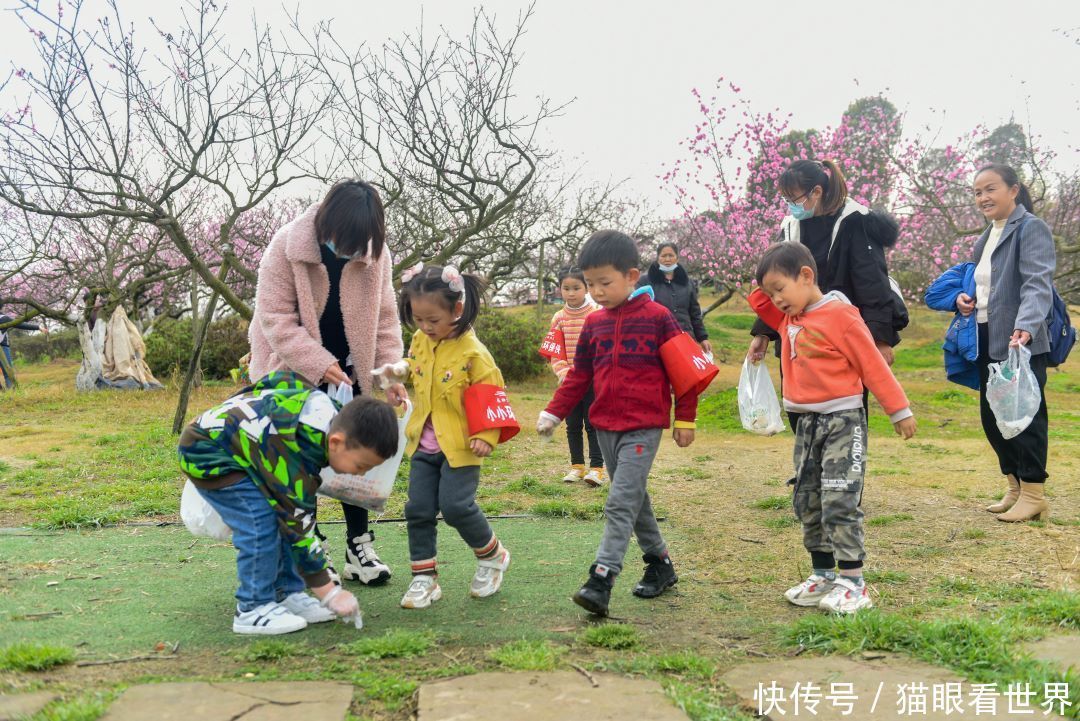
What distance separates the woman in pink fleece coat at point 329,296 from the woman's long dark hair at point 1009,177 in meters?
3.20

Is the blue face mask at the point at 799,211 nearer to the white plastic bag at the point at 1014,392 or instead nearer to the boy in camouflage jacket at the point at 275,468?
the white plastic bag at the point at 1014,392

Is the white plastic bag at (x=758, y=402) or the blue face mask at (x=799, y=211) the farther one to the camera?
the blue face mask at (x=799, y=211)

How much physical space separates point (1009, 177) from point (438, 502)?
341 centimetres

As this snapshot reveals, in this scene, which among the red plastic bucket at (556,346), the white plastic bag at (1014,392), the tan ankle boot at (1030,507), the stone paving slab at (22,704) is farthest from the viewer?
the red plastic bucket at (556,346)

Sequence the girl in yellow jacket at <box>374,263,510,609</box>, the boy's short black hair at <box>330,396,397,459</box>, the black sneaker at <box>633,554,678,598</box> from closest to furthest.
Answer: the boy's short black hair at <box>330,396,397,459</box>
the girl in yellow jacket at <box>374,263,510,609</box>
the black sneaker at <box>633,554,678,598</box>

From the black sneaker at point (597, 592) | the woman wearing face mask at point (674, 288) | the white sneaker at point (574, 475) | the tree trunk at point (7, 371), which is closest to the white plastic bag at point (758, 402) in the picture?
the black sneaker at point (597, 592)

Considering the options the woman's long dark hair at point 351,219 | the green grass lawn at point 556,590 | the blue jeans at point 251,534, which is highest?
the woman's long dark hair at point 351,219

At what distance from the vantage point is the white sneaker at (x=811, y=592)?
331 centimetres

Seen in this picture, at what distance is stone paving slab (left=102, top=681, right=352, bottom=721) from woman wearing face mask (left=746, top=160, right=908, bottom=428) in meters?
2.62

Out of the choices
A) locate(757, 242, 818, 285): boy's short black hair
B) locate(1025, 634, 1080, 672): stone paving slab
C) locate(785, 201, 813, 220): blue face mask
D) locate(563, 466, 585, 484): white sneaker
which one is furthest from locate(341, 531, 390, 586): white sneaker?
locate(563, 466, 585, 484): white sneaker

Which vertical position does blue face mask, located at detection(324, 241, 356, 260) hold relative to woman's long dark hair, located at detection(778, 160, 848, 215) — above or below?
below

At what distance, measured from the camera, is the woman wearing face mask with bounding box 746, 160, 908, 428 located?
13.8ft

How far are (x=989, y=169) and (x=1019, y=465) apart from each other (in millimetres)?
1559

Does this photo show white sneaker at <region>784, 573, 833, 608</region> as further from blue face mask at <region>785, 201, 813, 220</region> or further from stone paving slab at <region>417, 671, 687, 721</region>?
blue face mask at <region>785, 201, 813, 220</region>
